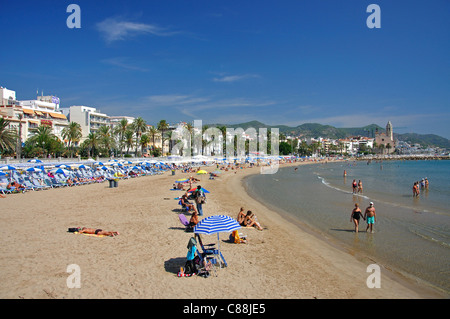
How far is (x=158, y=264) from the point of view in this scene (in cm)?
773

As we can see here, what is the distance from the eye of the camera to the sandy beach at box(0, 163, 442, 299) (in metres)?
6.28

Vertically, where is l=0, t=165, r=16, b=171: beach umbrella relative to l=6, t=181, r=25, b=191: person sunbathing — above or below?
above

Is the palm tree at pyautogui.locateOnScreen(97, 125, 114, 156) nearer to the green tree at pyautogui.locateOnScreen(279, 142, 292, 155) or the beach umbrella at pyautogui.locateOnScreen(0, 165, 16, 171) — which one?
the beach umbrella at pyautogui.locateOnScreen(0, 165, 16, 171)

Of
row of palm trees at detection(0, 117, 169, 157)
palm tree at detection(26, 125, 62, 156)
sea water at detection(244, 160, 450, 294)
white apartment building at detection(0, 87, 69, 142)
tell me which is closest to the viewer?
sea water at detection(244, 160, 450, 294)

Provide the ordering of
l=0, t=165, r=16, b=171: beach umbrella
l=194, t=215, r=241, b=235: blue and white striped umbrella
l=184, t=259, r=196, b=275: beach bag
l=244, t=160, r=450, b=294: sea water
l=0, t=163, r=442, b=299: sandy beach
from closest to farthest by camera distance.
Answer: l=0, t=163, r=442, b=299: sandy beach < l=184, t=259, r=196, b=275: beach bag < l=194, t=215, r=241, b=235: blue and white striped umbrella < l=244, t=160, r=450, b=294: sea water < l=0, t=165, r=16, b=171: beach umbrella

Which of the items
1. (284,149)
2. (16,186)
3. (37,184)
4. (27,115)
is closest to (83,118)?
(27,115)

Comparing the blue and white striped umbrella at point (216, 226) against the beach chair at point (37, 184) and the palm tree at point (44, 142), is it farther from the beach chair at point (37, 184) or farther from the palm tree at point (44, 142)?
the palm tree at point (44, 142)

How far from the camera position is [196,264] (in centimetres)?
729

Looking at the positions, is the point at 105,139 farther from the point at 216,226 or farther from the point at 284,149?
the point at 284,149

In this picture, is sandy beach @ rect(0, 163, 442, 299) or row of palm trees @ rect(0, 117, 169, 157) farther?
row of palm trees @ rect(0, 117, 169, 157)
